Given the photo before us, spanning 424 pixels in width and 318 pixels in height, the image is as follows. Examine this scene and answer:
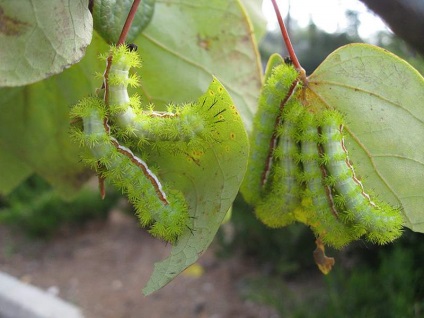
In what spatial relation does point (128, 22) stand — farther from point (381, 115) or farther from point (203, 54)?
point (381, 115)

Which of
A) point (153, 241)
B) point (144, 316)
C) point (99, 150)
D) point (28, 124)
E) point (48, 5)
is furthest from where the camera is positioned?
point (153, 241)

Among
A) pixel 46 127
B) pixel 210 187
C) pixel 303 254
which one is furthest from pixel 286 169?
pixel 303 254

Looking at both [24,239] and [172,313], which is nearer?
[172,313]

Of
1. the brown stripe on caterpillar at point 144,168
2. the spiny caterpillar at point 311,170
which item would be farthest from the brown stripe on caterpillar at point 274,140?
the brown stripe on caterpillar at point 144,168

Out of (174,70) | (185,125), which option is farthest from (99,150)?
(174,70)

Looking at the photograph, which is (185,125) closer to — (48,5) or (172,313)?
(48,5)

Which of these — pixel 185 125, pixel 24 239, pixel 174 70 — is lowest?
pixel 24 239

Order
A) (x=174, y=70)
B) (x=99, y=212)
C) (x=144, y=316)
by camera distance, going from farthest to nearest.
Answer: (x=99, y=212) → (x=144, y=316) → (x=174, y=70)

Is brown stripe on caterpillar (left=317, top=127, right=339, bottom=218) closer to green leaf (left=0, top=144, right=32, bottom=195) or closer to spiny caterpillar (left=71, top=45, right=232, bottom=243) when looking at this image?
spiny caterpillar (left=71, top=45, right=232, bottom=243)
